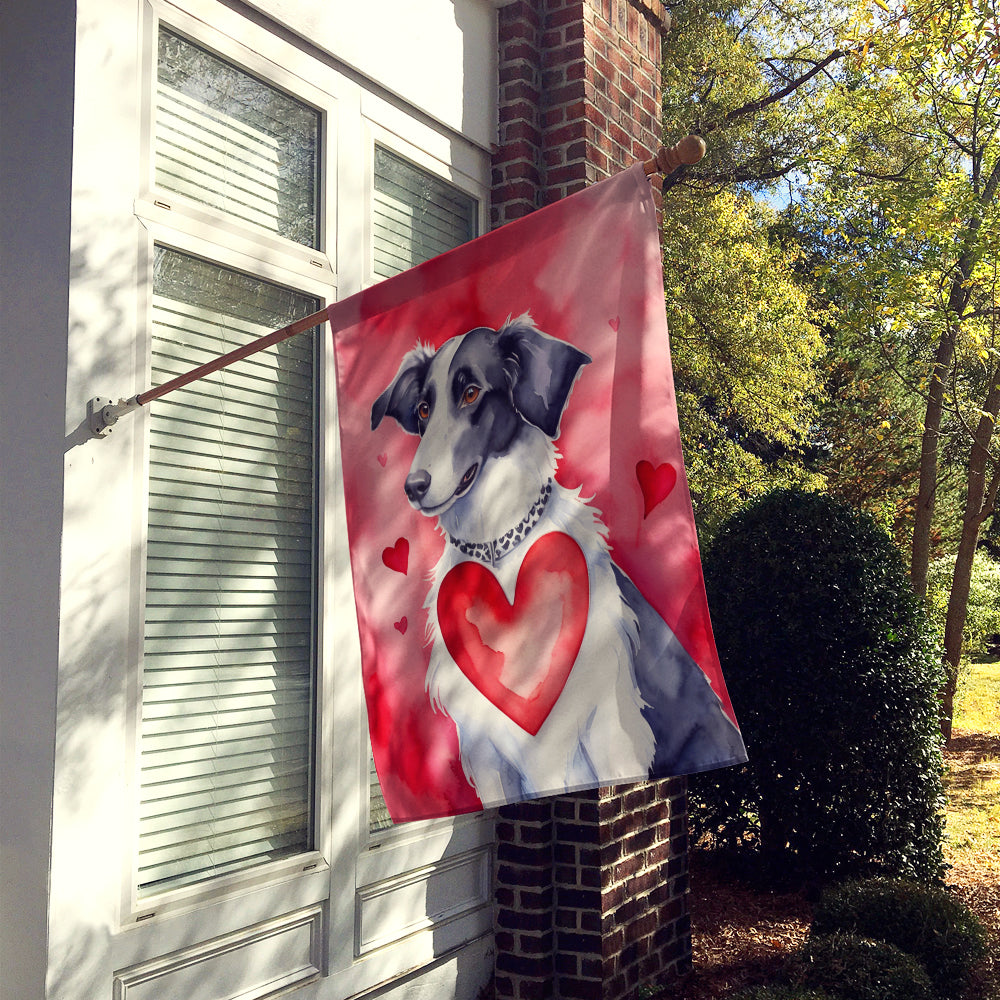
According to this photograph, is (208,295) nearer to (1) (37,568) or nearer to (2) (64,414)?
(2) (64,414)

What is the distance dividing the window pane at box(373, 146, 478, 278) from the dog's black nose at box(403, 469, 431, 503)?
6.07 ft

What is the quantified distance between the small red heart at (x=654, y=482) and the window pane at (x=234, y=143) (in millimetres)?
1933

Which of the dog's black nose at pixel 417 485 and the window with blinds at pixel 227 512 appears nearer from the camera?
the dog's black nose at pixel 417 485

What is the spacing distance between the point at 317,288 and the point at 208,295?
0.51 metres

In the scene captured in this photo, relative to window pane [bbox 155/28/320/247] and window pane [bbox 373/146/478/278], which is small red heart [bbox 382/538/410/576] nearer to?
window pane [bbox 155/28/320/247]

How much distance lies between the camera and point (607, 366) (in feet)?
7.61

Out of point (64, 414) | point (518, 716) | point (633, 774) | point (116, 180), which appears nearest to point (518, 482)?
point (518, 716)

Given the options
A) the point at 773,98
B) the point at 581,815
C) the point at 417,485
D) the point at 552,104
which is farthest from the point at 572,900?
the point at 773,98

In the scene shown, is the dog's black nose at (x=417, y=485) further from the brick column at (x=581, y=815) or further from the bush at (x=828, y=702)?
the bush at (x=828, y=702)

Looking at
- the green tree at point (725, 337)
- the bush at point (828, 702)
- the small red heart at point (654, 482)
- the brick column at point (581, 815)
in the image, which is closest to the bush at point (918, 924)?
the brick column at point (581, 815)

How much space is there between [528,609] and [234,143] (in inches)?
84.4

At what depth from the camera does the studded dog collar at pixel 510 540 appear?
7.62ft

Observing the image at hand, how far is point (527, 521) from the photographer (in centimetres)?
233

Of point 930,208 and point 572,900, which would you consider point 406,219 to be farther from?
point 930,208
